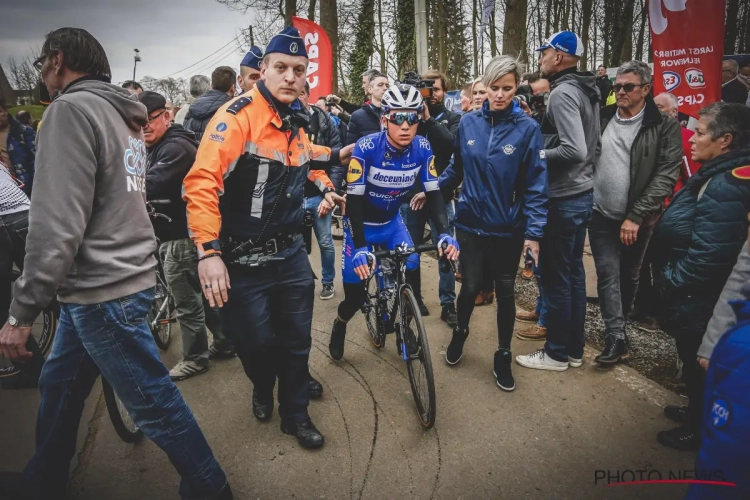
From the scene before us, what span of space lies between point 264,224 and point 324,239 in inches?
110

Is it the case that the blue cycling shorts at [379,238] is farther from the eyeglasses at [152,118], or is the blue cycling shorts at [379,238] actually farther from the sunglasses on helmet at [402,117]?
the eyeglasses at [152,118]

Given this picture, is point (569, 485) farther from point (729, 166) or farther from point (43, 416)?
point (43, 416)

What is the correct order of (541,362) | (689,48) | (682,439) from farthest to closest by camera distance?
(689,48) < (541,362) < (682,439)

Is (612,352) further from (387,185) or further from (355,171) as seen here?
Answer: (355,171)

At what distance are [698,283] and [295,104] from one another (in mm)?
2668

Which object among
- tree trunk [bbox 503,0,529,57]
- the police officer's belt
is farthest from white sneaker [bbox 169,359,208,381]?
tree trunk [bbox 503,0,529,57]

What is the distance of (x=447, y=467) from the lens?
2.59 meters

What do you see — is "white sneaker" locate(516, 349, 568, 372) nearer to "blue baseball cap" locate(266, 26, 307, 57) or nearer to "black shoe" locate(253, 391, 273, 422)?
"black shoe" locate(253, 391, 273, 422)

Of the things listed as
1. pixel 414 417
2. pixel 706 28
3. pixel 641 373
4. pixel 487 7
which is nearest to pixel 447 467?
pixel 414 417

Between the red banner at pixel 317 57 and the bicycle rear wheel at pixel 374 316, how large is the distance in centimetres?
769

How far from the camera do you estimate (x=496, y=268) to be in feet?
11.0

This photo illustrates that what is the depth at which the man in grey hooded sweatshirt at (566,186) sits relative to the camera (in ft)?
10.8

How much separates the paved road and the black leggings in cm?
58

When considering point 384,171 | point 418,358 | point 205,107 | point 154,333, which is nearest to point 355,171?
point 384,171
